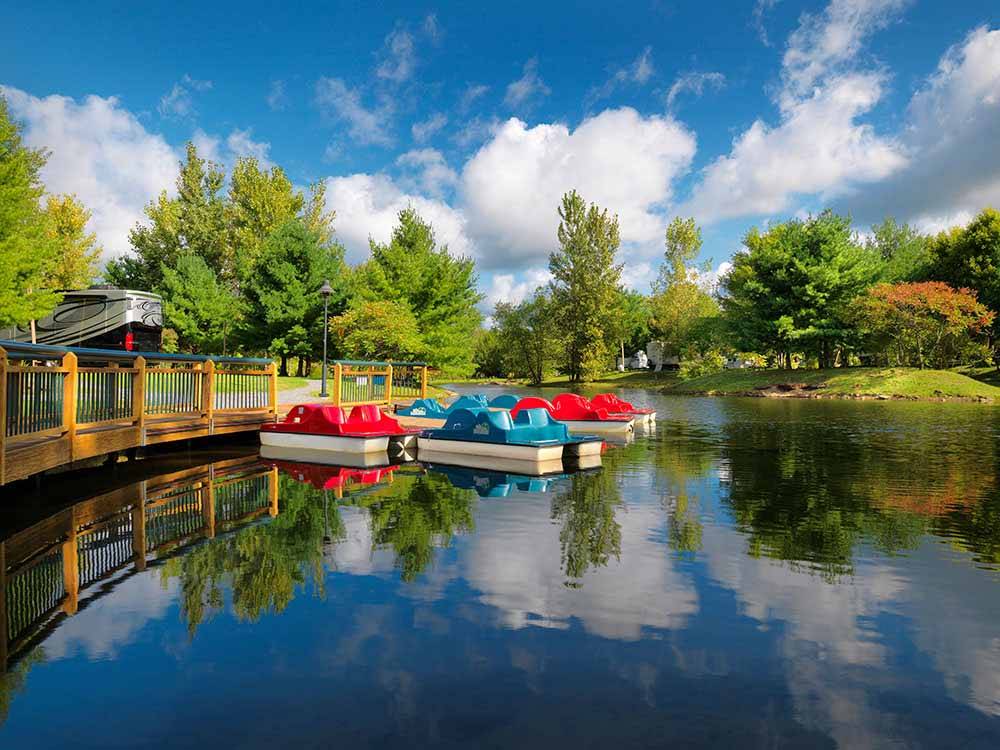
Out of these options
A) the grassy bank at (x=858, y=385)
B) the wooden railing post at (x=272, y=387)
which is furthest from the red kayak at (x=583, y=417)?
the grassy bank at (x=858, y=385)

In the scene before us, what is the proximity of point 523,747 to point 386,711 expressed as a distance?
1.02 meters

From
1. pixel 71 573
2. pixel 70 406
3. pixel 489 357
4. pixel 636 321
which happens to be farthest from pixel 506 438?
pixel 636 321

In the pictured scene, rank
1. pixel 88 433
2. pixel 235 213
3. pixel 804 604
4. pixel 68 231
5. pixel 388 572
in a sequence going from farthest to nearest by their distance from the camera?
1. pixel 235 213
2. pixel 68 231
3. pixel 88 433
4. pixel 388 572
5. pixel 804 604

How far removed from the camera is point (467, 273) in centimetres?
4588

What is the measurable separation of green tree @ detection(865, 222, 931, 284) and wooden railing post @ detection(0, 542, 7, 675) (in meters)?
60.9

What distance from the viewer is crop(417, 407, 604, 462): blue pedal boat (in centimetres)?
1524

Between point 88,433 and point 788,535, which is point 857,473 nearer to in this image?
point 788,535

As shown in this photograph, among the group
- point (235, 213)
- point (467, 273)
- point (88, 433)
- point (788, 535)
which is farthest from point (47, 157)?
point (788, 535)

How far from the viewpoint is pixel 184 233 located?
56.4 metres

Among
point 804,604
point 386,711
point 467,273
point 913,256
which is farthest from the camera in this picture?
point 913,256

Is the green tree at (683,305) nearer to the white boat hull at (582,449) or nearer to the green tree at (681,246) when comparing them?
the green tree at (681,246)

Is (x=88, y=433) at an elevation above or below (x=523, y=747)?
above

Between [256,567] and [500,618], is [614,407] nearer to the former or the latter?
[256,567]

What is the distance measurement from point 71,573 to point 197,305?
46.5 m
